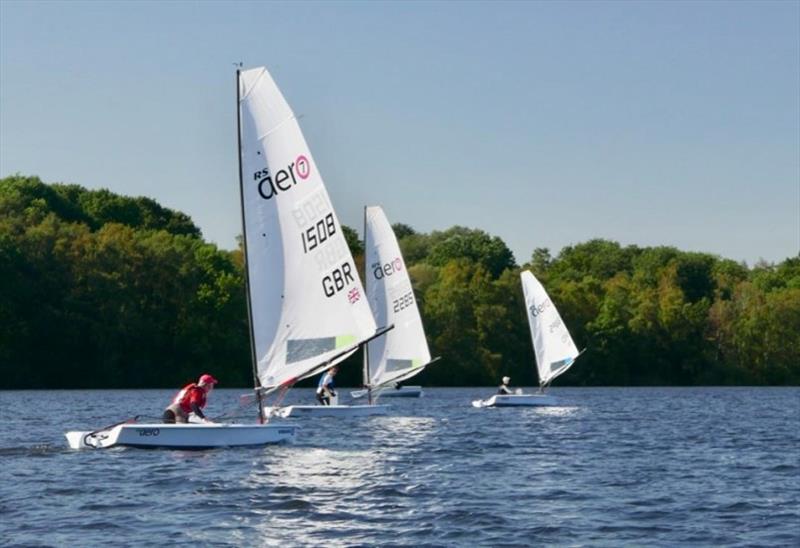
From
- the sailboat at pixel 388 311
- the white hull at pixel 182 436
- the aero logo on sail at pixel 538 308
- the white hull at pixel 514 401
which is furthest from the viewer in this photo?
the aero logo on sail at pixel 538 308

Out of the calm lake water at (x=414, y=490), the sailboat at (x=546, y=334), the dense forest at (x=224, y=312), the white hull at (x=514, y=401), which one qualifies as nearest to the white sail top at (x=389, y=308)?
the white hull at (x=514, y=401)

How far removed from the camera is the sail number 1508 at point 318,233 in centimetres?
3778

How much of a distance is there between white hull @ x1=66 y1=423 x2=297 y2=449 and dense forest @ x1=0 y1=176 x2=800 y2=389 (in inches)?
2619

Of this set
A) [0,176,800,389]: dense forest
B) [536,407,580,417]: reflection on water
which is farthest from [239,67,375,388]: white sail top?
[0,176,800,389]: dense forest

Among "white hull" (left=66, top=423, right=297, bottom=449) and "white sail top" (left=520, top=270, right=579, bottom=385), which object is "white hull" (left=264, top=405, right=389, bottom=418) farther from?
"white sail top" (left=520, top=270, right=579, bottom=385)

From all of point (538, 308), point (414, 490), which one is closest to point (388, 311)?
point (538, 308)

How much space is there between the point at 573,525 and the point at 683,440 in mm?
20703

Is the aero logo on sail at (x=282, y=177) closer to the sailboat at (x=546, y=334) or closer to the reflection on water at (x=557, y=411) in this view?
the reflection on water at (x=557, y=411)

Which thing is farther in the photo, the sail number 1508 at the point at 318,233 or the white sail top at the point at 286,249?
the sail number 1508 at the point at 318,233

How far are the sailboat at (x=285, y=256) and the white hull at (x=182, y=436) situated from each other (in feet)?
3.33

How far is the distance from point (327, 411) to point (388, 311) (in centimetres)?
1302

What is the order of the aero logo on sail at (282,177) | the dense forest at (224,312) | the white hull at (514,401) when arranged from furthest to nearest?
the dense forest at (224,312) < the white hull at (514,401) < the aero logo on sail at (282,177)

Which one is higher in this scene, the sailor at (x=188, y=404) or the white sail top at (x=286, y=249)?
the white sail top at (x=286, y=249)

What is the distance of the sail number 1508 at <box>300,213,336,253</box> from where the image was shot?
1487 inches
